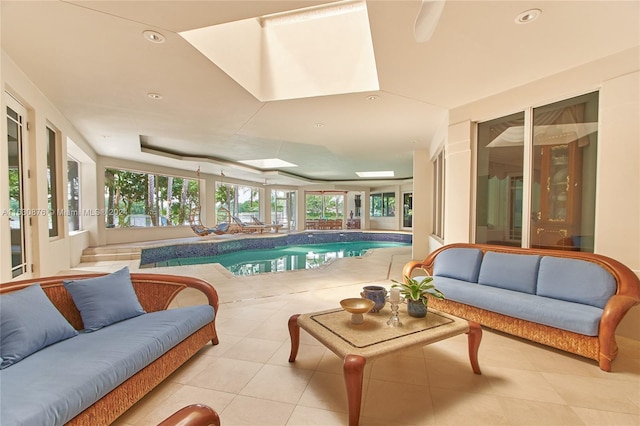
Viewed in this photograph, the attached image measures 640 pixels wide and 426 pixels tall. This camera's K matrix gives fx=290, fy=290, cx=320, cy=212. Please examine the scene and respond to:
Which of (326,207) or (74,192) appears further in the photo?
(326,207)

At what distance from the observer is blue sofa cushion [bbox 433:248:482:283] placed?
327 centimetres

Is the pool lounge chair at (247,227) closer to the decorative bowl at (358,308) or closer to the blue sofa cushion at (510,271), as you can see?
the blue sofa cushion at (510,271)

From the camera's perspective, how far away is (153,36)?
7.72 ft

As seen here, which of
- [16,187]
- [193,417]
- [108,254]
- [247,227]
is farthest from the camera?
[247,227]

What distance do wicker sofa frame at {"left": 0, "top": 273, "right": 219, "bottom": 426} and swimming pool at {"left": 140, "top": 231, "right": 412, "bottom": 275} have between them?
11.7 feet

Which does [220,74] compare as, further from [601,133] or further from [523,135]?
[601,133]

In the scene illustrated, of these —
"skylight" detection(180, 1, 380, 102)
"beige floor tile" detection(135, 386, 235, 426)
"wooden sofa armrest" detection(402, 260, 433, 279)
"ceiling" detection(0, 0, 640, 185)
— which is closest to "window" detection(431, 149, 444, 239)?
"ceiling" detection(0, 0, 640, 185)

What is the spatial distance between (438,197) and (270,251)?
567cm

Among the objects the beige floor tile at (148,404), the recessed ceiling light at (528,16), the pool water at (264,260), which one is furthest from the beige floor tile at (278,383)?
the pool water at (264,260)

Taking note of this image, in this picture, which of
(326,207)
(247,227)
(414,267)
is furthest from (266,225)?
(414,267)

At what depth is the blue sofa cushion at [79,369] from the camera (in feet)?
3.84

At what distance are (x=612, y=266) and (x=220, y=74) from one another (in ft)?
13.3

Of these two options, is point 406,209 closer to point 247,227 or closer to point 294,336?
point 247,227

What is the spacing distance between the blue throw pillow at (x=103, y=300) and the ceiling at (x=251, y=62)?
1940 millimetres
